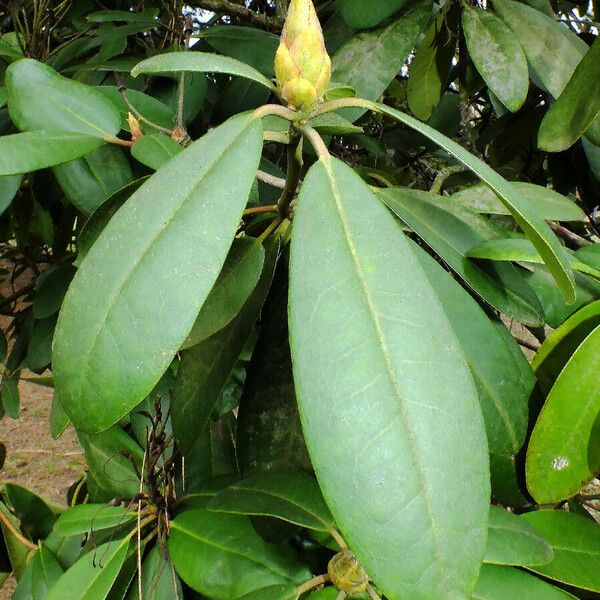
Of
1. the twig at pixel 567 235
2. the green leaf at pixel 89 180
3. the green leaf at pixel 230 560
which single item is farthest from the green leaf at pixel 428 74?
the green leaf at pixel 230 560

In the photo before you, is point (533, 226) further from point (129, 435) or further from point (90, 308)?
point (129, 435)

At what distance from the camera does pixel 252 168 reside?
0.42 meters

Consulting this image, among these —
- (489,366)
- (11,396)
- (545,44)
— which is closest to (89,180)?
(489,366)

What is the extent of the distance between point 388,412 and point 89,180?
59cm

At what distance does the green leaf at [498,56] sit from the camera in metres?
0.83

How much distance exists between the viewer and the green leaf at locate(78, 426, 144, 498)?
910mm

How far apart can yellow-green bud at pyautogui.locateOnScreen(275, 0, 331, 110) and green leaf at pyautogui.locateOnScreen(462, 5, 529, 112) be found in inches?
18.1

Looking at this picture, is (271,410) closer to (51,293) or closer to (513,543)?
(513,543)

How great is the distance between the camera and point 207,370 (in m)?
0.60

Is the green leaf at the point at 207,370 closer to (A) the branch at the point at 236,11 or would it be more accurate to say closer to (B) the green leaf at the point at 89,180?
(B) the green leaf at the point at 89,180

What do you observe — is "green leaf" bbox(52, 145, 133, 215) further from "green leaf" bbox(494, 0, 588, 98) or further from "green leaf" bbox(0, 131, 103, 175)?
"green leaf" bbox(494, 0, 588, 98)

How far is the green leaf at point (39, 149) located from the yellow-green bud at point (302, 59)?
281 mm

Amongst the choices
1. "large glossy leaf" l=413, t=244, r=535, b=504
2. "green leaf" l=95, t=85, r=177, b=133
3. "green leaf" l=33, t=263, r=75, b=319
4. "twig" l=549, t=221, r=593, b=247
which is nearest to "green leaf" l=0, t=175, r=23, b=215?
"green leaf" l=95, t=85, r=177, b=133

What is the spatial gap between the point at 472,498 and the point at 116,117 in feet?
1.97
